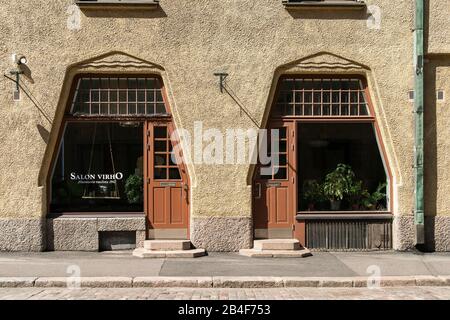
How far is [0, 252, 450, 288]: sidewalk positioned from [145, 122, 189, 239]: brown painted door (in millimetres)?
899

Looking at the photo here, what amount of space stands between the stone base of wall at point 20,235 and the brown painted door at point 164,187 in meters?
2.07

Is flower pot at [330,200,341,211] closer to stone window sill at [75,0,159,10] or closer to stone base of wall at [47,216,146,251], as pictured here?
stone base of wall at [47,216,146,251]

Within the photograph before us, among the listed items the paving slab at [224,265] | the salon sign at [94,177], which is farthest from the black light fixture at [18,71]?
the paving slab at [224,265]

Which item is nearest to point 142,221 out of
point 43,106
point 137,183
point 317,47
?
point 137,183

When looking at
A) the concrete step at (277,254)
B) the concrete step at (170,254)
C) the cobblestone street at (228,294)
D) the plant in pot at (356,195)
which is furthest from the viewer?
the plant in pot at (356,195)

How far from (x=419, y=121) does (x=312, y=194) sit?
243 centimetres

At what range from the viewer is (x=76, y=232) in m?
11.4

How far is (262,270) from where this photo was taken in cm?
966

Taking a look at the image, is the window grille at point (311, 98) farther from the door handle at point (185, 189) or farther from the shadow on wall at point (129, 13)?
the shadow on wall at point (129, 13)

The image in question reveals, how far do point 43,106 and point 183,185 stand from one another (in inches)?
117

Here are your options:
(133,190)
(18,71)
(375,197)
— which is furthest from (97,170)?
(375,197)

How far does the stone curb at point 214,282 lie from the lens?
28.8ft

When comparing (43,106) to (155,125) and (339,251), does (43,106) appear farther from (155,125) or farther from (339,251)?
(339,251)

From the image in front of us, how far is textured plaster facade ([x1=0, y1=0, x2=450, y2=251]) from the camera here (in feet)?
36.9
